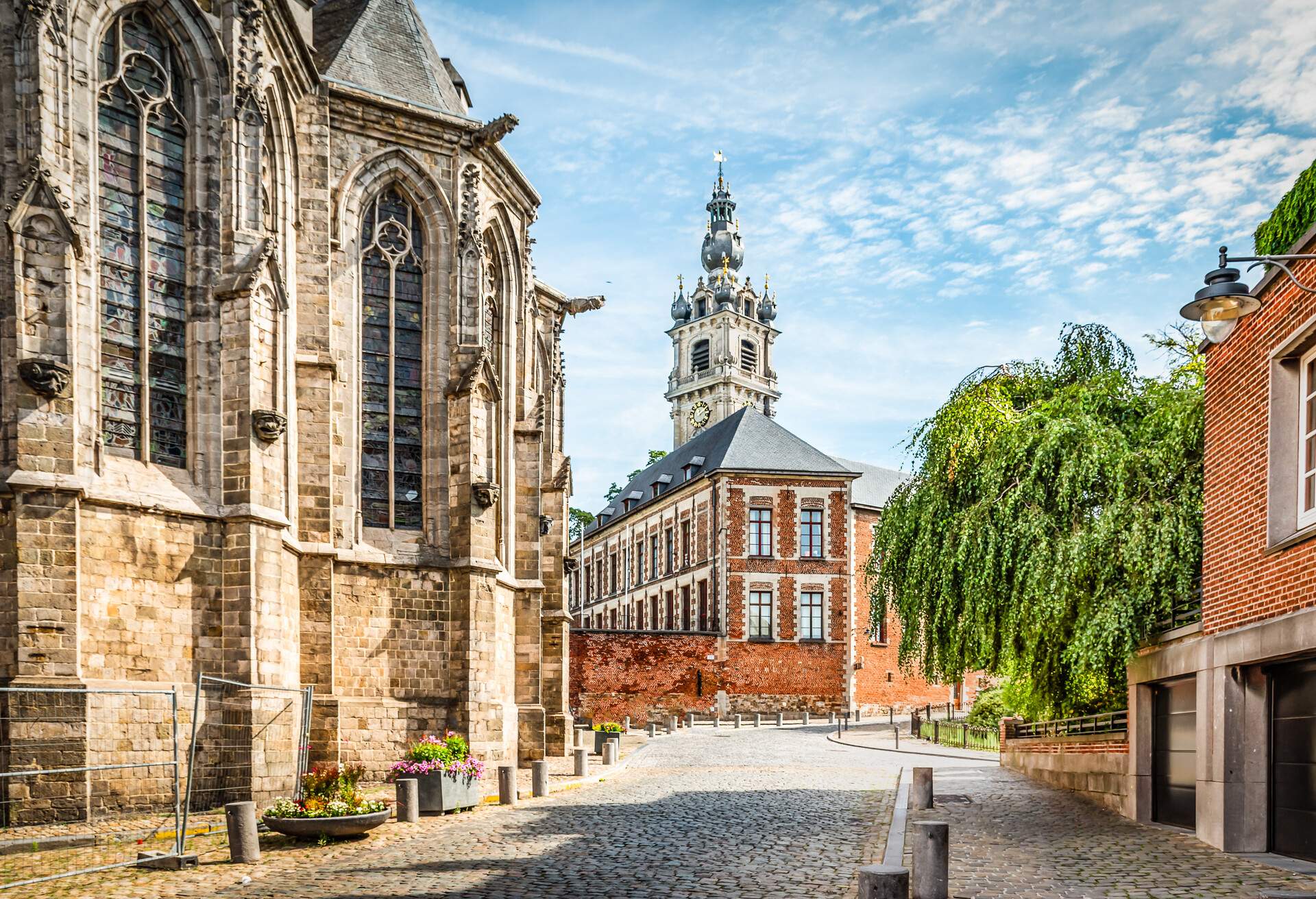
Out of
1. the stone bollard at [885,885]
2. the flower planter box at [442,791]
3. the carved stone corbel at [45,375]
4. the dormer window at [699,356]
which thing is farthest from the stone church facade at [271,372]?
the dormer window at [699,356]

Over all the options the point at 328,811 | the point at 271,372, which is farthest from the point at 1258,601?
the point at 271,372

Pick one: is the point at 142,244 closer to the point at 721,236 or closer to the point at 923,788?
the point at 923,788

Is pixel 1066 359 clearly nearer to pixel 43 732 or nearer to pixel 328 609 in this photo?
pixel 328 609

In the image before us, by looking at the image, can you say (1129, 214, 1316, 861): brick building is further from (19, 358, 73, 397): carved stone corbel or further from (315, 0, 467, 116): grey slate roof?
(315, 0, 467, 116): grey slate roof

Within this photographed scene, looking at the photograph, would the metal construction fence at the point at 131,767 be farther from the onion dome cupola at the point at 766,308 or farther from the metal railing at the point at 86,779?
the onion dome cupola at the point at 766,308

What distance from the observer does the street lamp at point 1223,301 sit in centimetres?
748

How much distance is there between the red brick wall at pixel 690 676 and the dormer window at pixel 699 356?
42.7m

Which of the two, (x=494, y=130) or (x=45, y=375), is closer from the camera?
(x=45, y=375)

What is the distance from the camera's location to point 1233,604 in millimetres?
11055

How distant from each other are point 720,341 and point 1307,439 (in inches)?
3082

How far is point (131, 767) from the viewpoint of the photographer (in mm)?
11141

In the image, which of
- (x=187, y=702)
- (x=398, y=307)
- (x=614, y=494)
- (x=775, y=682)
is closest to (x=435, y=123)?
(x=398, y=307)

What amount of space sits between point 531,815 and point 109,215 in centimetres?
945

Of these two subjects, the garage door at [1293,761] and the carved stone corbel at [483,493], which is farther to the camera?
the carved stone corbel at [483,493]
